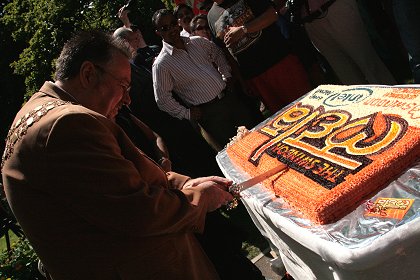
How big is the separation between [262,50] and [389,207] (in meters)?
2.38

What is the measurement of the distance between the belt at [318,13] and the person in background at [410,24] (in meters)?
0.65

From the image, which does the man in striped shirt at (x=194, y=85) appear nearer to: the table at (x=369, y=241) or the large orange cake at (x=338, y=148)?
the large orange cake at (x=338, y=148)

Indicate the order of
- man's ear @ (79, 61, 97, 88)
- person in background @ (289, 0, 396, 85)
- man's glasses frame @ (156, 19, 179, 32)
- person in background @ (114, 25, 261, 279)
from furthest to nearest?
man's glasses frame @ (156, 19, 179, 32)
person in background @ (289, 0, 396, 85)
person in background @ (114, 25, 261, 279)
man's ear @ (79, 61, 97, 88)

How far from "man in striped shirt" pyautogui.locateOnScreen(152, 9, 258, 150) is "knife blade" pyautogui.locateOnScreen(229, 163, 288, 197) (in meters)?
1.83

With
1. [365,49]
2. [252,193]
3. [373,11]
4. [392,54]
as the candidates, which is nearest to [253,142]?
[252,193]

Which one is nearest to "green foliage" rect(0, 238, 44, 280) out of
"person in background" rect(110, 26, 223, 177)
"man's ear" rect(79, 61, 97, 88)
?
"person in background" rect(110, 26, 223, 177)

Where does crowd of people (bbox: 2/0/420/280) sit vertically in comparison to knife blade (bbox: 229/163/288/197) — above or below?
above

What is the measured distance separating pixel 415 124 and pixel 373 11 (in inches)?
115

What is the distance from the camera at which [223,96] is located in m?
3.86

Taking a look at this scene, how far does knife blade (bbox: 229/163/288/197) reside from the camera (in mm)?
1951

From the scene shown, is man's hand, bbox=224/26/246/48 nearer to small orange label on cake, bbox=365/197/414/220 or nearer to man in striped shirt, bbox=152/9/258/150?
man in striped shirt, bbox=152/9/258/150

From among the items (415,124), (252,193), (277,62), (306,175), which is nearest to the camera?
(415,124)

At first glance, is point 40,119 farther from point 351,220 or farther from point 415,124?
point 415,124

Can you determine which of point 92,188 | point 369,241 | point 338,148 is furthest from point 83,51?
point 369,241
